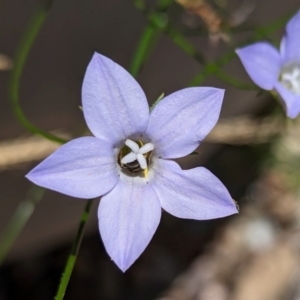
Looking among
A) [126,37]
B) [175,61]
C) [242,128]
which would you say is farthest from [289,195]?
[126,37]

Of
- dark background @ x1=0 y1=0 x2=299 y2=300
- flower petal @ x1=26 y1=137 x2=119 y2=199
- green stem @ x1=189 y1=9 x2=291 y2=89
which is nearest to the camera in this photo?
flower petal @ x1=26 y1=137 x2=119 y2=199

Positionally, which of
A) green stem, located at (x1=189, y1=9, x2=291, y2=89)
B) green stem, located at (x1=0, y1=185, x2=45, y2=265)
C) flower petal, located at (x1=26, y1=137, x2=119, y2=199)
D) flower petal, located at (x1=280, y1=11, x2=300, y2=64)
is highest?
flower petal, located at (x1=280, y1=11, x2=300, y2=64)

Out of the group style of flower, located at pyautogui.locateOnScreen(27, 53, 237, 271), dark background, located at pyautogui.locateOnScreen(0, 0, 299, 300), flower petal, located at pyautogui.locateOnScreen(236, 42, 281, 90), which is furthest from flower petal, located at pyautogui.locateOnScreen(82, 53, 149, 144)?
dark background, located at pyautogui.locateOnScreen(0, 0, 299, 300)

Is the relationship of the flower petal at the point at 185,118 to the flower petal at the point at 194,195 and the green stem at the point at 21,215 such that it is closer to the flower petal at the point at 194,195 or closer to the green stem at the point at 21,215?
the flower petal at the point at 194,195

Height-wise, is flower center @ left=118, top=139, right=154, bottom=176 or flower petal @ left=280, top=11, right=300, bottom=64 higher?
flower petal @ left=280, top=11, right=300, bottom=64

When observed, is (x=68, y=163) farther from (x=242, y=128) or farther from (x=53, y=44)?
(x=242, y=128)

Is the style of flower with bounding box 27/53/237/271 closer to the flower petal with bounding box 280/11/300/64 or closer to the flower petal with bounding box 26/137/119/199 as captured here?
the flower petal with bounding box 26/137/119/199
